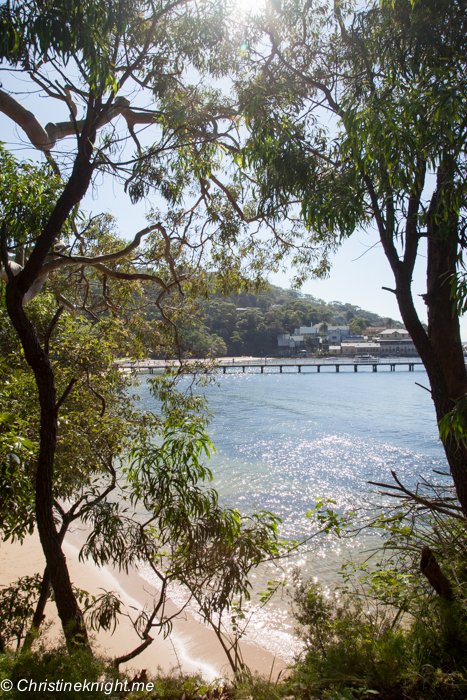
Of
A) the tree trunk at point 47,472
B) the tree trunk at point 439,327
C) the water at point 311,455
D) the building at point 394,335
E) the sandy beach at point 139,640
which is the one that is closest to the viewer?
the tree trunk at point 47,472

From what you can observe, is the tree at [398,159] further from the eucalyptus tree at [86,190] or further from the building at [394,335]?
the building at [394,335]

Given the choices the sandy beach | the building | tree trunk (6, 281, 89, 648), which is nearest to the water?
the sandy beach

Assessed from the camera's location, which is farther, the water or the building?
the building

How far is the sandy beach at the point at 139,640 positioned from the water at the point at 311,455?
53cm

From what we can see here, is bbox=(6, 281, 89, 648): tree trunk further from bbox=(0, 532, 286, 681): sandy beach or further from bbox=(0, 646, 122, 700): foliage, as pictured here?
bbox=(0, 532, 286, 681): sandy beach

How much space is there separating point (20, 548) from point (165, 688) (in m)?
5.32

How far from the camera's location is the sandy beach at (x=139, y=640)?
4.41 metres

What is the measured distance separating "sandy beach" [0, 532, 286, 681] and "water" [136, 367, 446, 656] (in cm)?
53

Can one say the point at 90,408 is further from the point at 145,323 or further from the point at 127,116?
the point at 127,116

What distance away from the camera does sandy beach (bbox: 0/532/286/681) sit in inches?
174

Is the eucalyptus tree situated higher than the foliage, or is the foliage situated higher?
the eucalyptus tree

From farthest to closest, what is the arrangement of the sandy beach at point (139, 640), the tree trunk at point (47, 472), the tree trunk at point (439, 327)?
the sandy beach at point (139, 640) → the tree trunk at point (439, 327) → the tree trunk at point (47, 472)

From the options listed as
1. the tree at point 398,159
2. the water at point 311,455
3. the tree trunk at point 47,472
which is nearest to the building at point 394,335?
the water at point 311,455

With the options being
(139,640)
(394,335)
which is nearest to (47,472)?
(139,640)
